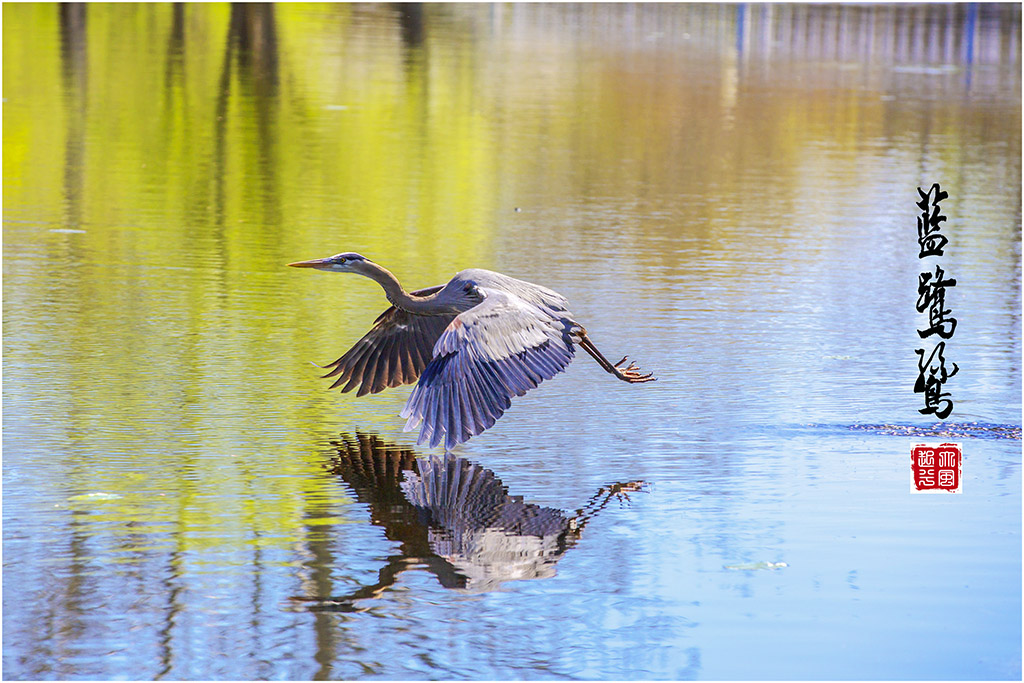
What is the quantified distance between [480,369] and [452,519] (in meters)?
0.84

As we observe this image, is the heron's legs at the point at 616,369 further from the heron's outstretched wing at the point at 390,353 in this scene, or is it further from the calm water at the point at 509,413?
the heron's outstretched wing at the point at 390,353

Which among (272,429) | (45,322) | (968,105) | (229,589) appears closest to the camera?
(229,589)

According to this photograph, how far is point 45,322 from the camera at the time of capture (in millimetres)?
9391

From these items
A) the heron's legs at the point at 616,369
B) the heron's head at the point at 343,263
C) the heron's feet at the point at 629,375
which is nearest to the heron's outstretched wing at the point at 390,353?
the heron's head at the point at 343,263

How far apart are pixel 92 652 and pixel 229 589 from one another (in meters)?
0.63

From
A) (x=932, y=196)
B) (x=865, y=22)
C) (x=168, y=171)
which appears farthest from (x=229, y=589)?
(x=865, y=22)

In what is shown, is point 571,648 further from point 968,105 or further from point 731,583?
point 968,105

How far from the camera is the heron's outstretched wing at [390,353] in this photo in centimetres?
814

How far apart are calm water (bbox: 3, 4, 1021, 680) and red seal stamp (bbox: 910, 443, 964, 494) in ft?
0.25

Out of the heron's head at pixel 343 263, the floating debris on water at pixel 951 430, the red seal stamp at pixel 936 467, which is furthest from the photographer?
the heron's head at pixel 343 263

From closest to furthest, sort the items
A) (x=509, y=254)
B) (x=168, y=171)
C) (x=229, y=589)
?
(x=229, y=589), (x=509, y=254), (x=168, y=171)

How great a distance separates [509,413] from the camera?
800 centimetres

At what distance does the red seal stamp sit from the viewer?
6.91 m

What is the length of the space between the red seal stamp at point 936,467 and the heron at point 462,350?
153 cm
